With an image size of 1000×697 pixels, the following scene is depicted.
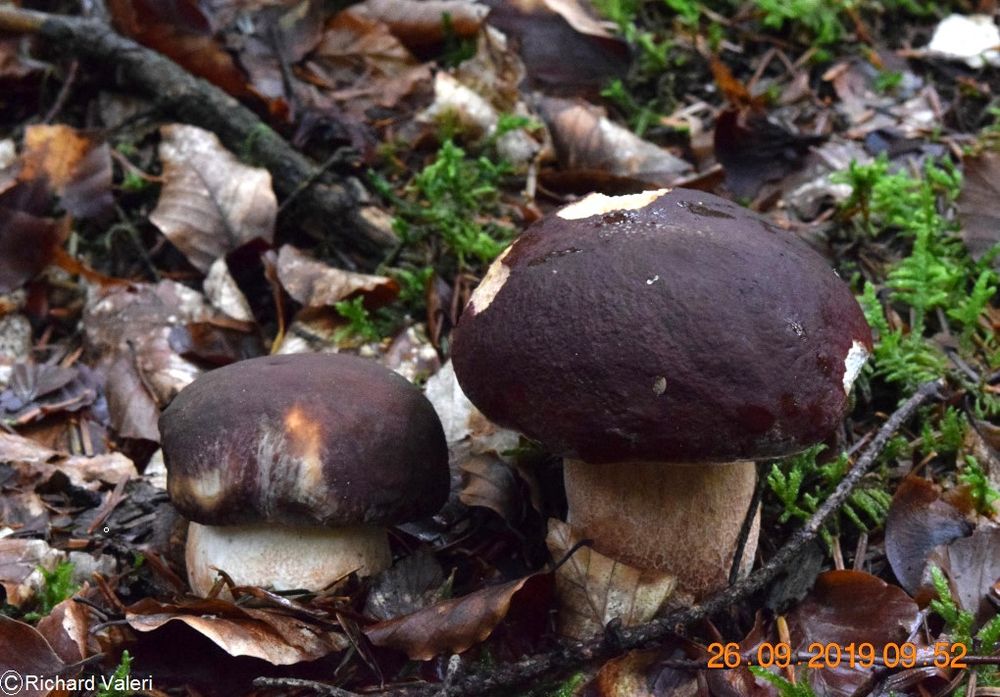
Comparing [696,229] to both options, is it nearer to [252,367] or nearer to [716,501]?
[716,501]

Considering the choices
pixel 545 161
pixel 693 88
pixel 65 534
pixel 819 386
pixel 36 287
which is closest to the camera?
pixel 819 386

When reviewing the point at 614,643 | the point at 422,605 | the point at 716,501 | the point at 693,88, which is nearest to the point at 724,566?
the point at 716,501

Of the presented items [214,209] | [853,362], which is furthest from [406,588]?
[214,209]

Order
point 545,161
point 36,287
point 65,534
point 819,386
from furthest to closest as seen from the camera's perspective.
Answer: point 545,161 → point 36,287 → point 65,534 → point 819,386

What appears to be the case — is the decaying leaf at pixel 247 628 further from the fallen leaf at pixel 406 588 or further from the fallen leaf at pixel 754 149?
the fallen leaf at pixel 754 149

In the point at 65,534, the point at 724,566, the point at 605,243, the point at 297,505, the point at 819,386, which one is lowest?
the point at 65,534

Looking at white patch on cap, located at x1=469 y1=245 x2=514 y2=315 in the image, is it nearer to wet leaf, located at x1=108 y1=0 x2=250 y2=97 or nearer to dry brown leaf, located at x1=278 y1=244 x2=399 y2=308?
dry brown leaf, located at x1=278 y1=244 x2=399 y2=308

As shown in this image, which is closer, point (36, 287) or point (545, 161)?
point (36, 287)

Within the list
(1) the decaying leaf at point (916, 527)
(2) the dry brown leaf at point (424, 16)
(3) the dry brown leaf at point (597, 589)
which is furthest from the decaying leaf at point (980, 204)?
(2) the dry brown leaf at point (424, 16)
